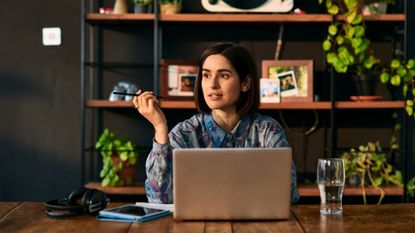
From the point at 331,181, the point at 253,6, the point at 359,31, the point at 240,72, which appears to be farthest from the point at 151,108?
the point at 359,31

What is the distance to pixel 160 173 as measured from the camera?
2.05 m

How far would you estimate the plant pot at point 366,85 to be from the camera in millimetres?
4043

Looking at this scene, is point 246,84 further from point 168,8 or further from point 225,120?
point 168,8

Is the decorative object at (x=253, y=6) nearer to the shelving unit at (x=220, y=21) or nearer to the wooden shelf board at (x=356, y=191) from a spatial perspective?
the shelving unit at (x=220, y=21)

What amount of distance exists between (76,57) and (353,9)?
1.75 metres

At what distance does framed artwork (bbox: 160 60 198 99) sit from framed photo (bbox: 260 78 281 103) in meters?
0.42

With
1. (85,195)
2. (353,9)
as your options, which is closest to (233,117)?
(85,195)

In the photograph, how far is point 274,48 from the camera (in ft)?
14.1

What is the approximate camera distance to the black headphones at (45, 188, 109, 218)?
181 centimetres

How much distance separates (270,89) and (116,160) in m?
1.01

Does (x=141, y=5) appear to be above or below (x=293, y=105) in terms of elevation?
above

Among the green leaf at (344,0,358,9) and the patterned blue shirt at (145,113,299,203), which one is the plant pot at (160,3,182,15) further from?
the patterned blue shirt at (145,113,299,203)

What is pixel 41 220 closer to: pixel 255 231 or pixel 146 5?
pixel 255 231

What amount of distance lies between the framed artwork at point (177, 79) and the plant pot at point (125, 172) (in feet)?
1.55
